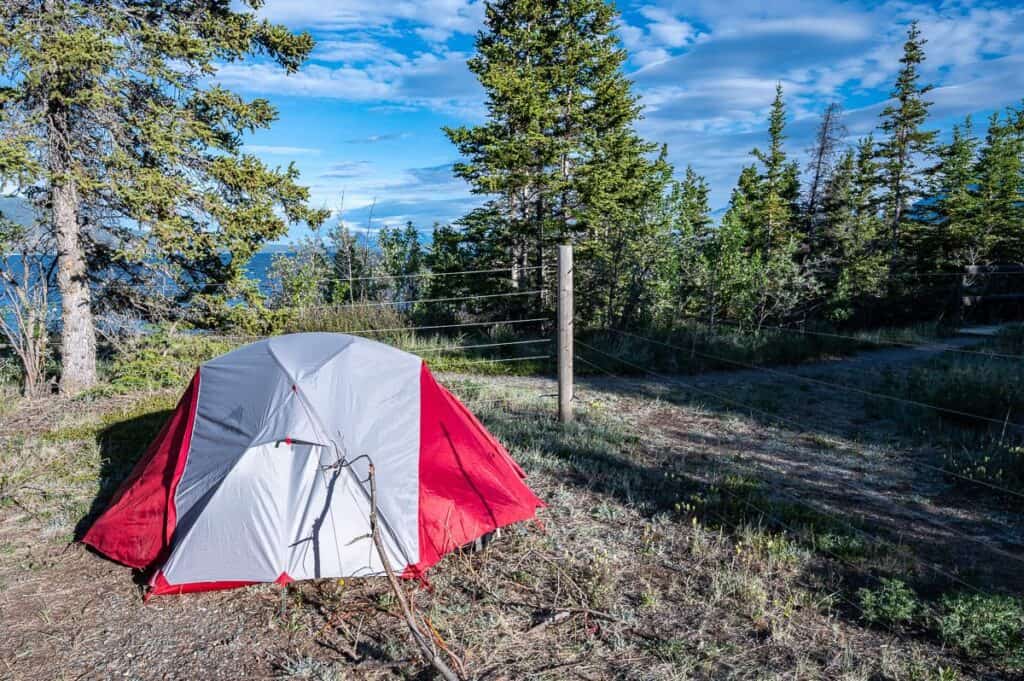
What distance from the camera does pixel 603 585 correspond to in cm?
392

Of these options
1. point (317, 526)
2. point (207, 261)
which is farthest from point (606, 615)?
point (207, 261)

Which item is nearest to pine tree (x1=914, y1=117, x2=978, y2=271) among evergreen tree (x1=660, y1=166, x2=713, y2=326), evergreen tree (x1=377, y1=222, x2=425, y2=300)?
evergreen tree (x1=660, y1=166, x2=713, y2=326)

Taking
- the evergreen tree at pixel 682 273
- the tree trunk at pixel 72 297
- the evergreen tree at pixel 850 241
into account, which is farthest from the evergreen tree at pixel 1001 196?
the tree trunk at pixel 72 297

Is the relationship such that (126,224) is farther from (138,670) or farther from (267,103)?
(138,670)

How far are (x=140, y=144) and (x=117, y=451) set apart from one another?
4293mm

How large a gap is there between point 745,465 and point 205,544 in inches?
194

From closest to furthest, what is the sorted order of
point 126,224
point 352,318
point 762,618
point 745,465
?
point 762,618
point 745,465
point 126,224
point 352,318

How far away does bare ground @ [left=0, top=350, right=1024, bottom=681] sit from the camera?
3.30m

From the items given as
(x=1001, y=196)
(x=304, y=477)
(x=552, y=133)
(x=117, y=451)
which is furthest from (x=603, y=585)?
(x=1001, y=196)

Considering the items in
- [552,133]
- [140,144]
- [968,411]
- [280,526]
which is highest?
[552,133]

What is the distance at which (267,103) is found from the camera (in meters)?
8.57

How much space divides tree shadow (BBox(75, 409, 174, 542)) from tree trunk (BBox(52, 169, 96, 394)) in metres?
1.63

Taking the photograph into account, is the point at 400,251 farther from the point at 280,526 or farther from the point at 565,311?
the point at 280,526

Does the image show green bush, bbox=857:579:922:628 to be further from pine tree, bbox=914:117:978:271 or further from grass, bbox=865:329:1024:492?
pine tree, bbox=914:117:978:271
